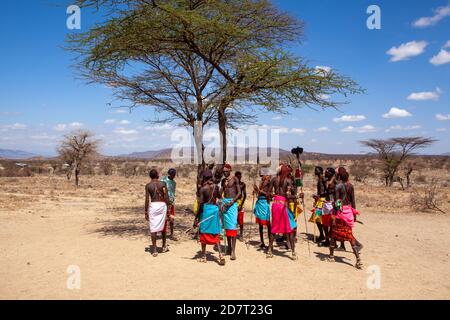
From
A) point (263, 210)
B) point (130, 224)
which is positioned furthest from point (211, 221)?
point (130, 224)

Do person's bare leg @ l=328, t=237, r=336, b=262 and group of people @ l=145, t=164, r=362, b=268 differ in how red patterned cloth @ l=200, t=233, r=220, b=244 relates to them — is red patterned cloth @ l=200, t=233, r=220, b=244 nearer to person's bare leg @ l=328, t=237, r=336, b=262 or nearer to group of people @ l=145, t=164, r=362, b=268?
group of people @ l=145, t=164, r=362, b=268

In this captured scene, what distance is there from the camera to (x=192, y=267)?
22.8 feet

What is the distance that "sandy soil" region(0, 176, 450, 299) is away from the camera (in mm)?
5652

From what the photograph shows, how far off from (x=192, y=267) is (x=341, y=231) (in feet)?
9.46

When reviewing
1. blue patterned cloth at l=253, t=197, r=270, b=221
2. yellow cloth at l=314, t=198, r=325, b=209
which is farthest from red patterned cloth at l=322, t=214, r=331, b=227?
blue patterned cloth at l=253, t=197, r=270, b=221

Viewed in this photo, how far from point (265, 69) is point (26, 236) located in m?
7.30

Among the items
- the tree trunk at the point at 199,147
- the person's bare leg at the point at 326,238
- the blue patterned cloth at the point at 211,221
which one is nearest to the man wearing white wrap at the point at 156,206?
the blue patterned cloth at the point at 211,221

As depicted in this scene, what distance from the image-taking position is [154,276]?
6.34 metres

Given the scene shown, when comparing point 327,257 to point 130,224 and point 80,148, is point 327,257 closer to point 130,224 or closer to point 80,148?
point 130,224

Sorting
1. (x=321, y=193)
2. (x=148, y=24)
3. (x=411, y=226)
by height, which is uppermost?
(x=148, y=24)

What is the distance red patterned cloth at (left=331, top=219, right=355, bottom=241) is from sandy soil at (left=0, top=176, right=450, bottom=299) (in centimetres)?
55
